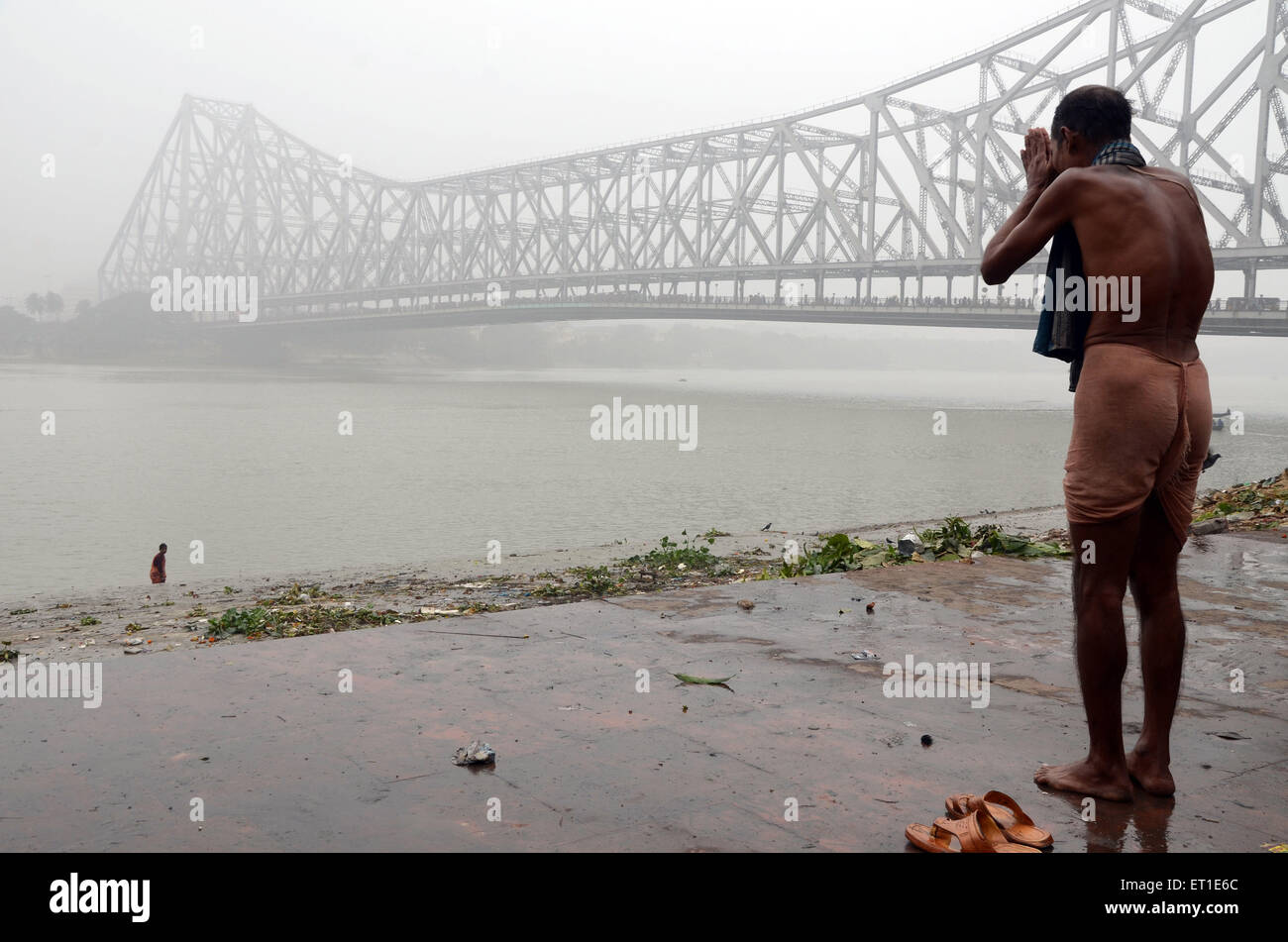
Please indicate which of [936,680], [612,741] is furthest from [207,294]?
[612,741]

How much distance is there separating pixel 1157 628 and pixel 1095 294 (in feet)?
2.91

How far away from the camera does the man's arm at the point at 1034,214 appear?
2.61 meters

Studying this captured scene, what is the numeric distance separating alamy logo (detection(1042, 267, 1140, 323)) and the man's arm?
114 mm

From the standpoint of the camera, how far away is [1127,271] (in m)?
2.58

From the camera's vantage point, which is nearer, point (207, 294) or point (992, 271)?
point (992, 271)

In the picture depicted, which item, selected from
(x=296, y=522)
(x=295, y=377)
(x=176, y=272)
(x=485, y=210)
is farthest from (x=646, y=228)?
(x=296, y=522)

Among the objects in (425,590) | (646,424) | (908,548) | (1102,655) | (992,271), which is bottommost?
(425,590)

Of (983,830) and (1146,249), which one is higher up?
(1146,249)

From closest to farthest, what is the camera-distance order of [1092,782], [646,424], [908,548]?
[1092,782], [908,548], [646,424]

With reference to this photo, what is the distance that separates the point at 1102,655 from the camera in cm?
261

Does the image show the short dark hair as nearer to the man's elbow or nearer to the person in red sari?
the man's elbow

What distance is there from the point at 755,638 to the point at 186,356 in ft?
343
